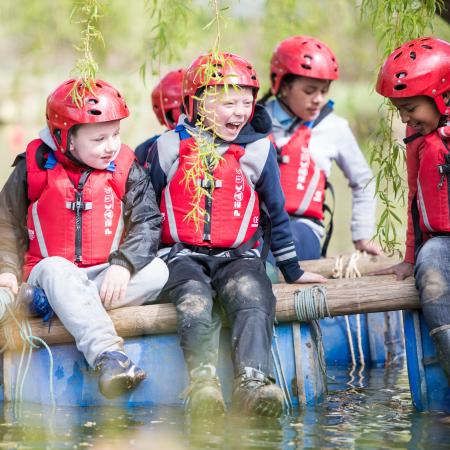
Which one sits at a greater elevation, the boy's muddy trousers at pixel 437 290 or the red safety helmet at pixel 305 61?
the red safety helmet at pixel 305 61

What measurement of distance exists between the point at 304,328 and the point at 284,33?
173 inches

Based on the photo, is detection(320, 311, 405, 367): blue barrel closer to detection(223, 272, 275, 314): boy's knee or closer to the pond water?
the pond water

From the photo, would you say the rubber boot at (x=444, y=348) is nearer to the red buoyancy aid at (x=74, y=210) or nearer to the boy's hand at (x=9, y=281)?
the red buoyancy aid at (x=74, y=210)

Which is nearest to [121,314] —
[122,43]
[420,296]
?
[420,296]

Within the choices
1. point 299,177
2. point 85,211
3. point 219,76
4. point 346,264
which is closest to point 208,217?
point 85,211

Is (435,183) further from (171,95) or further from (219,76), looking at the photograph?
(171,95)

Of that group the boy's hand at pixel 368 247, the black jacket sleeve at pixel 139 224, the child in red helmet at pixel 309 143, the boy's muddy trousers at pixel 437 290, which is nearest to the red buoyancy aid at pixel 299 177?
the child in red helmet at pixel 309 143

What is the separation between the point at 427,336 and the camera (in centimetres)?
493

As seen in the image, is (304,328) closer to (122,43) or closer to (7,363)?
(7,363)

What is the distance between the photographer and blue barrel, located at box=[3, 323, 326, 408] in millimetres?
4941

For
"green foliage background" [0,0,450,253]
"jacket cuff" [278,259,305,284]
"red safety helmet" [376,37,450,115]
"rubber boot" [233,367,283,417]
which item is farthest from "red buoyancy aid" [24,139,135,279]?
"red safety helmet" [376,37,450,115]

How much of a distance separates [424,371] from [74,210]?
5.91 feet

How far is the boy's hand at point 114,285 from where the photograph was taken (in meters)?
4.97

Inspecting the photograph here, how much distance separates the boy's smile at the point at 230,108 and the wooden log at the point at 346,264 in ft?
4.13
